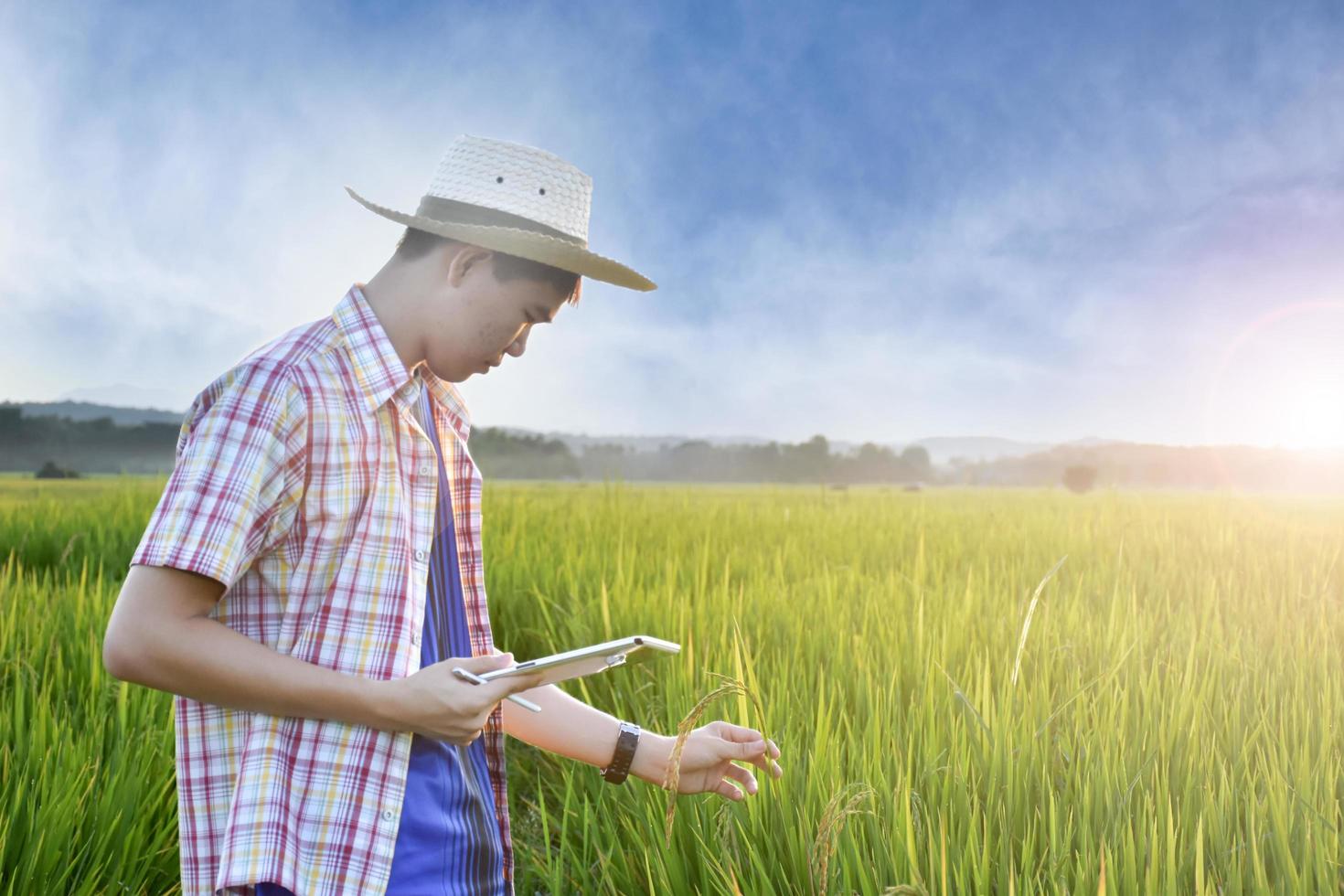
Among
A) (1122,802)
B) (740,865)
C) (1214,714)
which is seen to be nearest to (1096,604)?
(1214,714)

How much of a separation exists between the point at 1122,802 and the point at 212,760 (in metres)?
1.48

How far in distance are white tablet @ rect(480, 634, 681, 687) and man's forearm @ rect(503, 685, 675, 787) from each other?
383 millimetres

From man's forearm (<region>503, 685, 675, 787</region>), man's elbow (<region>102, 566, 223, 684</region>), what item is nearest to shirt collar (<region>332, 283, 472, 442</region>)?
man's elbow (<region>102, 566, 223, 684</region>)

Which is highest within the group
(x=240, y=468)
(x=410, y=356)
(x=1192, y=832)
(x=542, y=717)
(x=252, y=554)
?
(x=410, y=356)

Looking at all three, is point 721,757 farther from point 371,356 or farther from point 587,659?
point 371,356

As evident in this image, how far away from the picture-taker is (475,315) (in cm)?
139

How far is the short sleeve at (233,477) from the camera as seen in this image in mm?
1160

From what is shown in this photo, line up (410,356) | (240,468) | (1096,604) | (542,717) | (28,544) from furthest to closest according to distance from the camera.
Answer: (28,544), (1096,604), (542,717), (410,356), (240,468)

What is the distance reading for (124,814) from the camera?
2.25 meters

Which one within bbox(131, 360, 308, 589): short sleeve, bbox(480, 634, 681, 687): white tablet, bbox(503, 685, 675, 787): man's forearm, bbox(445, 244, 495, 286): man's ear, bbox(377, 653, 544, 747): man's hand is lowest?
bbox(503, 685, 675, 787): man's forearm

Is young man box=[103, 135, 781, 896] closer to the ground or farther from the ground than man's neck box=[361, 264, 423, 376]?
closer to the ground

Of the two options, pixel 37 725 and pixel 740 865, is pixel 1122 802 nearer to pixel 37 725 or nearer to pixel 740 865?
pixel 740 865

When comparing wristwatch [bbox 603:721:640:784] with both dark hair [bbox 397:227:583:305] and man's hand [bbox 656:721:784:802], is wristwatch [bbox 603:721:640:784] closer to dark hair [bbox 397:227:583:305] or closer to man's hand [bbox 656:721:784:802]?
man's hand [bbox 656:721:784:802]

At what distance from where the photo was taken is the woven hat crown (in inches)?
58.9
